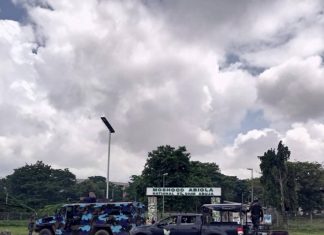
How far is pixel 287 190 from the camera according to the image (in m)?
61.7

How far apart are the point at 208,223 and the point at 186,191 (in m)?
37.5

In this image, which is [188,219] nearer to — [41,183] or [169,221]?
[169,221]

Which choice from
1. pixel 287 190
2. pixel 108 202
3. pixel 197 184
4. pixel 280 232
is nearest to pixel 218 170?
pixel 197 184

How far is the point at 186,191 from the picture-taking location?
57.6m

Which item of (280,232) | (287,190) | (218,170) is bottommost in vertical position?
(280,232)

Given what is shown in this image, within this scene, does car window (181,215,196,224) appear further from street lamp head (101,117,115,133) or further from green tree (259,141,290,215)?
green tree (259,141,290,215)

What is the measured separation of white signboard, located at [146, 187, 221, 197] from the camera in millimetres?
56000

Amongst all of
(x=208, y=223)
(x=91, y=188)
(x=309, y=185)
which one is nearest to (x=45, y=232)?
(x=208, y=223)

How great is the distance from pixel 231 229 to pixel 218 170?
325 feet

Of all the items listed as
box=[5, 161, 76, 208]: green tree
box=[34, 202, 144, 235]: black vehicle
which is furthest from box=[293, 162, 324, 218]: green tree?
box=[34, 202, 144, 235]: black vehicle

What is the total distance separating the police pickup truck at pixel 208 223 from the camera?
65.0 ft

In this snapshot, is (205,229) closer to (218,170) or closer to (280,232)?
(280,232)

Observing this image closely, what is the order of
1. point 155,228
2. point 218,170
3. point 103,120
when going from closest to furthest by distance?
point 155,228 < point 103,120 < point 218,170

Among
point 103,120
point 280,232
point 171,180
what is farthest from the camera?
point 171,180
